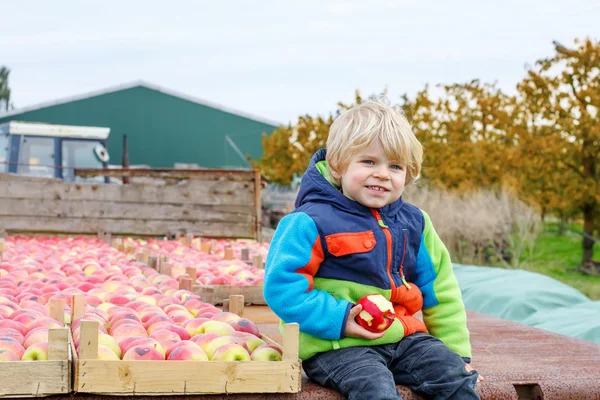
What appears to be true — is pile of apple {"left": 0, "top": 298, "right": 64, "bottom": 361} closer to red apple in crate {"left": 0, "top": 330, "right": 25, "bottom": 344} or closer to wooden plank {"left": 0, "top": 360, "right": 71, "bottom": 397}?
red apple in crate {"left": 0, "top": 330, "right": 25, "bottom": 344}

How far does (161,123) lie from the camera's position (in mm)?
37375

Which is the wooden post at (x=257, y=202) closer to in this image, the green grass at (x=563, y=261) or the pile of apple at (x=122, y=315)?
the pile of apple at (x=122, y=315)

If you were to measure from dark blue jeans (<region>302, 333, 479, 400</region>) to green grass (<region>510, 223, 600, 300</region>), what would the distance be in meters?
10.4

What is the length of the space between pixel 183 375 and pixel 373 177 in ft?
3.29

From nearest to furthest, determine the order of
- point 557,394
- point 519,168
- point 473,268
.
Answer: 1. point 557,394
2. point 473,268
3. point 519,168

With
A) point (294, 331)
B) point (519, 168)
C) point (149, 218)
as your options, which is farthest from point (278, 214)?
point (294, 331)

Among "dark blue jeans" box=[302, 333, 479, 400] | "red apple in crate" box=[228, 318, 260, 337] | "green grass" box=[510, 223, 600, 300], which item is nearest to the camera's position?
"dark blue jeans" box=[302, 333, 479, 400]

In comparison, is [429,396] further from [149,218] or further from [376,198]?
[149,218]

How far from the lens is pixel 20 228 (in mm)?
9797

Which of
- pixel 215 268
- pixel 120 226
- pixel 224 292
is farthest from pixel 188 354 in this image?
pixel 120 226

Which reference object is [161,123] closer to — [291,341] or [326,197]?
[326,197]

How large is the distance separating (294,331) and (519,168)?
15.8 metres

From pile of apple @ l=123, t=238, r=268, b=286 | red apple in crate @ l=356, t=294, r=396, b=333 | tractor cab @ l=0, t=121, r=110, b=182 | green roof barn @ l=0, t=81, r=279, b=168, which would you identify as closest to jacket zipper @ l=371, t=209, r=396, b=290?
red apple in crate @ l=356, t=294, r=396, b=333

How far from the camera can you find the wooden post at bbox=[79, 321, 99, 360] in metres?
2.59
